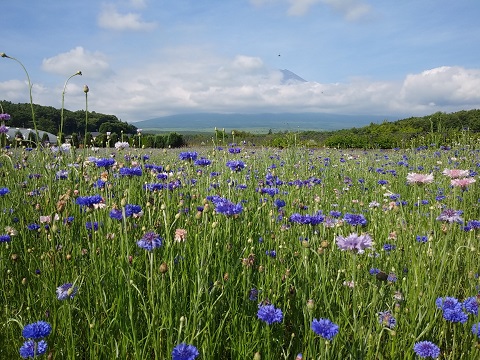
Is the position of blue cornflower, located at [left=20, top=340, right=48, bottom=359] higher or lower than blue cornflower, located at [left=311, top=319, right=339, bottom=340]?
lower

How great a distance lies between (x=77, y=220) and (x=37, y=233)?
1.96 feet

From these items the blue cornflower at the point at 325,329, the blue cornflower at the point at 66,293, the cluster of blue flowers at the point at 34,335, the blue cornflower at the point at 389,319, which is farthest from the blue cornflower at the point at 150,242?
the blue cornflower at the point at 389,319

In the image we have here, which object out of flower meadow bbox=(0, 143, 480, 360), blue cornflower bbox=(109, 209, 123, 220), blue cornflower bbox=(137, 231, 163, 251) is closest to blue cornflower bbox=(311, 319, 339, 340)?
flower meadow bbox=(0, 143, 480, 360)

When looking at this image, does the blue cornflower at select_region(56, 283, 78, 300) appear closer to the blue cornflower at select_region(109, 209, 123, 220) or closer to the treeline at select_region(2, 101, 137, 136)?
the blue cornflower at select_region(109, 209, 123, 220)

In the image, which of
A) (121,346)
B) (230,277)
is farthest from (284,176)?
(121,346)

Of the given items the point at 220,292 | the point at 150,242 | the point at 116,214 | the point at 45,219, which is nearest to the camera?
the point at 150,242

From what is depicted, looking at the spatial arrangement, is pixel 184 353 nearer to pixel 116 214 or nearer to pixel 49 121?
pixel 116 214

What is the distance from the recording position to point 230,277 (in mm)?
1898

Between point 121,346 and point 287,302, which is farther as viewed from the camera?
point 287,302

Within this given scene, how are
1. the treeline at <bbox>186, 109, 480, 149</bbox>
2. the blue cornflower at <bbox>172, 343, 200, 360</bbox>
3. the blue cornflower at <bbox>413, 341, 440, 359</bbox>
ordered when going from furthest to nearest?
the treeline at <bbox>186, 109, 480, 149</bbox>, the blue cornflower at <bbox>413, 341, 440, 359</bbox>, the blue cornflower at <bbox>172, 343, 200, 360</bbox>

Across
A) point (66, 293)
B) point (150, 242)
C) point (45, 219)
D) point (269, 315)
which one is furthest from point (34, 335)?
point (45, 219)

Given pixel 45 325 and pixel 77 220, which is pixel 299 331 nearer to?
pixel 45 325


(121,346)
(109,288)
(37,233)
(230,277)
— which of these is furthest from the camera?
(37,233)

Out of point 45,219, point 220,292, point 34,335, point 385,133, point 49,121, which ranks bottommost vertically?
point 220,292
